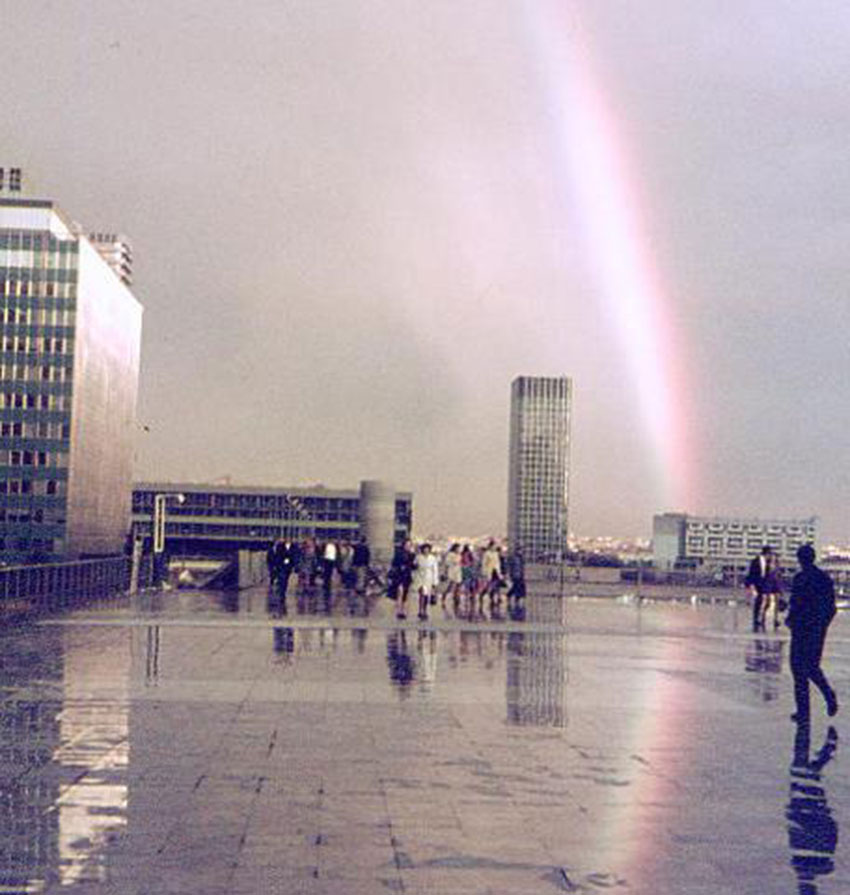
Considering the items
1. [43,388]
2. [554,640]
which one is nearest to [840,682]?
[554,640]

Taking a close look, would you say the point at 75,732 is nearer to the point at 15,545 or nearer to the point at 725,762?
the point at 725,762

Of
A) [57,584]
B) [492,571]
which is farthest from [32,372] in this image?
[57,584]

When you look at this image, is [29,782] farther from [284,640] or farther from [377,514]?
[377,514]

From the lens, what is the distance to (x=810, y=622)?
1363cm

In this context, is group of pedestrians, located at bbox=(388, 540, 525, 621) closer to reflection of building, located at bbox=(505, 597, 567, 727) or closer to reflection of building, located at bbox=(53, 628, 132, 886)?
reflection of building, located at bbox=(505, 597, 567, 727)

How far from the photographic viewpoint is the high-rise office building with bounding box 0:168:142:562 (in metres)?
158

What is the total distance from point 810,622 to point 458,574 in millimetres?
21943

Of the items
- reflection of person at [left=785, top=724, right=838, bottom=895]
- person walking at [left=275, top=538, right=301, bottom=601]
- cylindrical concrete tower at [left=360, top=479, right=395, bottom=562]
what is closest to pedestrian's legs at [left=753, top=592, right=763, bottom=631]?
person walking at [left=275, top=538, right=301, bottom=601]

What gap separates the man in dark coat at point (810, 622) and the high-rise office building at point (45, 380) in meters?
152

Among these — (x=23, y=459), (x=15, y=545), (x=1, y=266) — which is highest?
(x=1, y=266)

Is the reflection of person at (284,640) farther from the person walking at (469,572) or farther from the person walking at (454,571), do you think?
the person walking at (469,572)

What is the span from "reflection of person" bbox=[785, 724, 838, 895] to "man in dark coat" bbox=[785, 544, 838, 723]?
80.1 inches

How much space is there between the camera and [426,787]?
→ 9.08 metres

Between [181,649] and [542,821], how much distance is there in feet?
41.5
